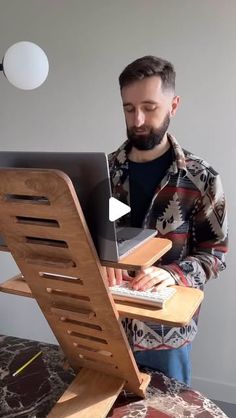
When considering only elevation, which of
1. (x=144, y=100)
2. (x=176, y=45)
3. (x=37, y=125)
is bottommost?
(x=37, y=125)

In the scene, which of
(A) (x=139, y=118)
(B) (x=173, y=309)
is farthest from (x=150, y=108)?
(B) (x=173, y=309)

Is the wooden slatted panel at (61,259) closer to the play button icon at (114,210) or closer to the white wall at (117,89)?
the play button icon at (114,210)

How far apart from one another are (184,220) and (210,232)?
0.29ft

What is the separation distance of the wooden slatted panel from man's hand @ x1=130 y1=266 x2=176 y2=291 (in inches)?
3.7

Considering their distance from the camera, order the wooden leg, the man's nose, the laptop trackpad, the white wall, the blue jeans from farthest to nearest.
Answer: the white wall < the blue jeans < the man's nose < the wooden leg < the laptop trackpad

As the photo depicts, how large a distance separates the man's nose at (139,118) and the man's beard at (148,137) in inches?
0.7

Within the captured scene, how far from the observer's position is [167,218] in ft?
4.02

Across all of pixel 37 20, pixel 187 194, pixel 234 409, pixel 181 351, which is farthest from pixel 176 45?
pixel 234 409

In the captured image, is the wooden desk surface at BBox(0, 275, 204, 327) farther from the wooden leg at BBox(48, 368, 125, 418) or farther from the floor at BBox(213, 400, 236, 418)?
the floor at BBox(213, 400, 236, 418)

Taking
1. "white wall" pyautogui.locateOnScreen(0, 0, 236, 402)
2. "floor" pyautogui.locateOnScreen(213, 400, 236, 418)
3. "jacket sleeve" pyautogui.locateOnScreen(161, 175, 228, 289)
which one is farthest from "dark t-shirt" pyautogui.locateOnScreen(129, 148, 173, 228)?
"floor" pyautogui.locateOnScreen(213, 400, 236, 418)

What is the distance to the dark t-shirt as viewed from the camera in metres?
1.27

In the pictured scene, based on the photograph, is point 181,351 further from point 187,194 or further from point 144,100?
point 144,100

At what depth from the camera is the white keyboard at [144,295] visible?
821 mm

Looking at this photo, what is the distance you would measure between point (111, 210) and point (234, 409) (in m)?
1.82
